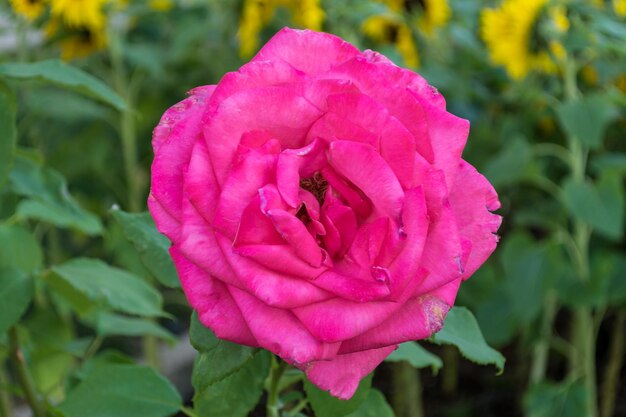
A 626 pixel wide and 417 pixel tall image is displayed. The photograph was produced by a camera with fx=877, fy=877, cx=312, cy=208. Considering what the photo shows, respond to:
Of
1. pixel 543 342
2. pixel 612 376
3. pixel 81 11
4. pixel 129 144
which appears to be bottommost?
pixel 612 376

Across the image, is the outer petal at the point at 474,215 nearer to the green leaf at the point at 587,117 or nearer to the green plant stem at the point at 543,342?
the green leaf at the point at 587,117

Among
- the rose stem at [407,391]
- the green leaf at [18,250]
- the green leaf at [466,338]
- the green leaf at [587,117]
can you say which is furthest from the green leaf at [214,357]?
the rose stem at [407,391]

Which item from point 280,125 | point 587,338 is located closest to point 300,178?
point 280,125

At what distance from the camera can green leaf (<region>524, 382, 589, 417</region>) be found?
1299 millimetres

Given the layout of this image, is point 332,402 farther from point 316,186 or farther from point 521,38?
point 521,38

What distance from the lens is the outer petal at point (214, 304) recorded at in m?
0.43

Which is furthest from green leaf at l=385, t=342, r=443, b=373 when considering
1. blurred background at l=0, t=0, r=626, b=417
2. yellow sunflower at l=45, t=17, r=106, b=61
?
yellow sunflower at l=45, t=17, r=106, b=61

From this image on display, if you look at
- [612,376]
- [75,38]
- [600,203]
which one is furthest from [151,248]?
[612,376]

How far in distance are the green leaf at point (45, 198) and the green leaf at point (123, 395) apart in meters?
0.23

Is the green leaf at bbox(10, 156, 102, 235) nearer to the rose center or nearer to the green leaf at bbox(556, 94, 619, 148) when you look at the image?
the rose center

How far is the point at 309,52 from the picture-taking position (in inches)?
19.0

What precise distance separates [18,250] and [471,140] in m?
1.15

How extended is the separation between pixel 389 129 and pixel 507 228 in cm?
183

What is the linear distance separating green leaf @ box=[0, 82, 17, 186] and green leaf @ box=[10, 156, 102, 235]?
0.13 m
